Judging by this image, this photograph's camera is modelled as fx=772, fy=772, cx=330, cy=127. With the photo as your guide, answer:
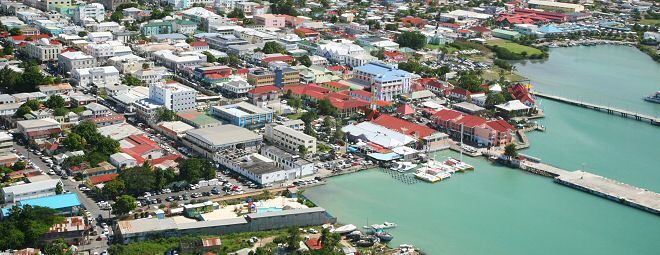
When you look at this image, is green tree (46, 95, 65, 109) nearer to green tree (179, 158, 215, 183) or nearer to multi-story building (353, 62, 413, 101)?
green tree (179, 158, 215, 183)

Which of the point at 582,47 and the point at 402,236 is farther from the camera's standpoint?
the point at 582,47

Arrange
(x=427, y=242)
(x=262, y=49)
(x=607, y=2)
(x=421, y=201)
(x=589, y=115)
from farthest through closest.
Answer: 1. (x=607, y=2)
2. (x=262, y=49)
3. (x=589, y=115)
4. (x=421, y=201)
5. (x=427, y=242)

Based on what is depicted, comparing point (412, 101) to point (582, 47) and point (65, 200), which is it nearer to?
point (65, 200)

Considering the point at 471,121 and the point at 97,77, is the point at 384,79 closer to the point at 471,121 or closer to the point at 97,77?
the point at 471,121

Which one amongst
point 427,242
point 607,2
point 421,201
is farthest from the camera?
point 607,2

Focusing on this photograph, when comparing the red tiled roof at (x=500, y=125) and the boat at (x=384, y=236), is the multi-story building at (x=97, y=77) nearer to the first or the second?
the red tiled roof at (x=500, y=125)

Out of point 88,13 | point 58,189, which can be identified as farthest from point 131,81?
point 88,13

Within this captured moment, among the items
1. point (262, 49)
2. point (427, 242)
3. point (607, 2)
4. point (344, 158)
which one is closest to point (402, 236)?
point (427, 242)
